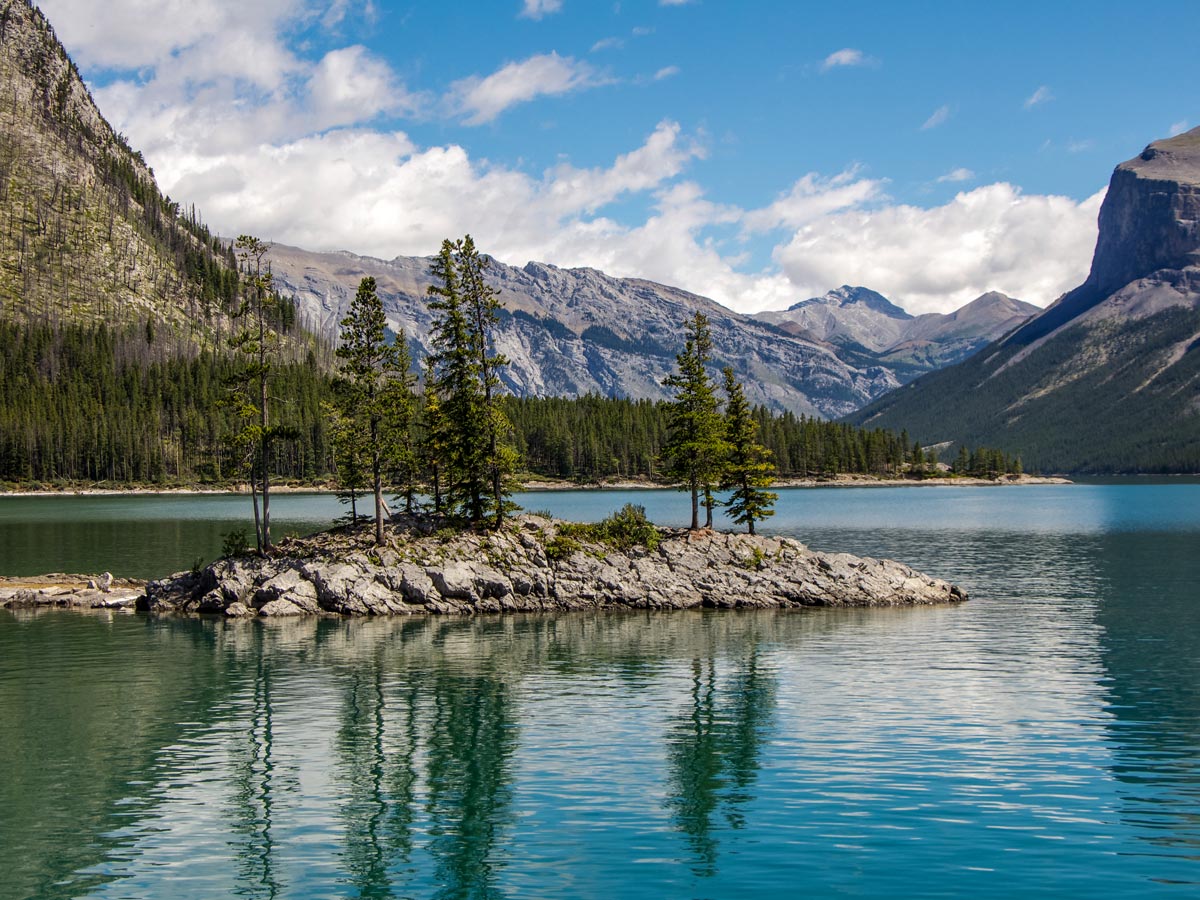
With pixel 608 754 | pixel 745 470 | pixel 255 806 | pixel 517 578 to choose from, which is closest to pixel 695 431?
pixel 745 470

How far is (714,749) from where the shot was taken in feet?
101

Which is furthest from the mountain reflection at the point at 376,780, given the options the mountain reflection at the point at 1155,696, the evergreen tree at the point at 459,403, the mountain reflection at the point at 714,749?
the evergreen tree at the point at 459,403

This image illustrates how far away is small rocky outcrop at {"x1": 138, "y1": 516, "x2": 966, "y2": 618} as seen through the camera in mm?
62656

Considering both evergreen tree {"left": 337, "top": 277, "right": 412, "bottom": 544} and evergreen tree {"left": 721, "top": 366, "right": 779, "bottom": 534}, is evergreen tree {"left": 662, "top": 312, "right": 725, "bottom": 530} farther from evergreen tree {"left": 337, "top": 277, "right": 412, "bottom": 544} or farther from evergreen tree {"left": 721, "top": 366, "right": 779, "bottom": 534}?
evergreen tree {"left": 337, "top": 277, "right": 412, "bottom": 544}

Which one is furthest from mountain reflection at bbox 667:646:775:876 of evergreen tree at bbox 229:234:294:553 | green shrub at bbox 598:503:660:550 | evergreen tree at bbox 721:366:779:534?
evergreen tree at bbox 229:234:294:553

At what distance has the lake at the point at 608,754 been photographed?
2094 centimetres

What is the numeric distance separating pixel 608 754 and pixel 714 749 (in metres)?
3.65

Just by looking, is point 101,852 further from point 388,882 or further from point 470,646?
point 470,646

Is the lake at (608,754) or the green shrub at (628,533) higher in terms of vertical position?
the green shrub at (628,533)

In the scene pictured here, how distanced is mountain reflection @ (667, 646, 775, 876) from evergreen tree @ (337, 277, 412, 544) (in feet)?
113

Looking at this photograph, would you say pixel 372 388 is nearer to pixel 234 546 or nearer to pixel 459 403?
pixel 459 403

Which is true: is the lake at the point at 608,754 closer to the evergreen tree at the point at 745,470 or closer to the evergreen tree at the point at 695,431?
the evergreen tree at the point at 695,431

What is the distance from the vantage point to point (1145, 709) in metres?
35.4

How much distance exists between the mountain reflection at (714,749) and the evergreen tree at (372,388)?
34.6 m
